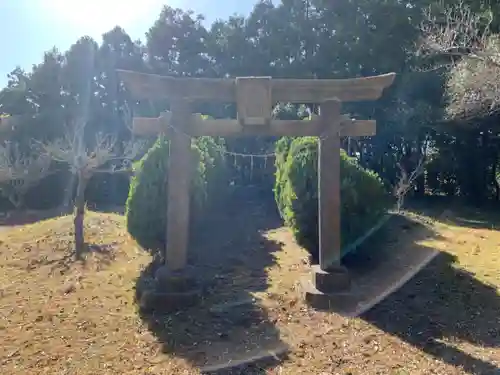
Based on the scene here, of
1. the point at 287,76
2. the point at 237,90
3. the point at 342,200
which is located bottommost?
the point at 342,200

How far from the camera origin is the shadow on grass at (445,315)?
343cm

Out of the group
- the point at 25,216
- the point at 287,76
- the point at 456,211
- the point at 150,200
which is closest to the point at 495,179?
the point at 456,211

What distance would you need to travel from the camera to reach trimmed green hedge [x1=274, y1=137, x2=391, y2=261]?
16.9 feet

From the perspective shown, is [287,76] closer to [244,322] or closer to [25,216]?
[25,216]

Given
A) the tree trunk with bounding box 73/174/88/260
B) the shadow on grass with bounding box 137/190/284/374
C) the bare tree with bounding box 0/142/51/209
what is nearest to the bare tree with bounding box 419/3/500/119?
the shadow on grass with bounding box 137/190/284/374

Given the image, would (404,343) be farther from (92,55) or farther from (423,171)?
(92,55)

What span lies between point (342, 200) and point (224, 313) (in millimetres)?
1899

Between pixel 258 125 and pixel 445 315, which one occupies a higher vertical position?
pixel 258 125

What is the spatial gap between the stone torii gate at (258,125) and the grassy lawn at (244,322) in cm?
58

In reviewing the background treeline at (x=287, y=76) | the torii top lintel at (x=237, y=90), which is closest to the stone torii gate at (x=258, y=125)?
the torii top lintel at (x=237, y=90)

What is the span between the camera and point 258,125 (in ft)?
14.1

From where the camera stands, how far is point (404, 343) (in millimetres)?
3568

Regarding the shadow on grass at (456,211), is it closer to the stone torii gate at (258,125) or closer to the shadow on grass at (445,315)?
the shadow on grass at (445,315)

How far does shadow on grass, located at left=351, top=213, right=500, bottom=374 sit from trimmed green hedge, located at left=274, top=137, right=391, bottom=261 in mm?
847
